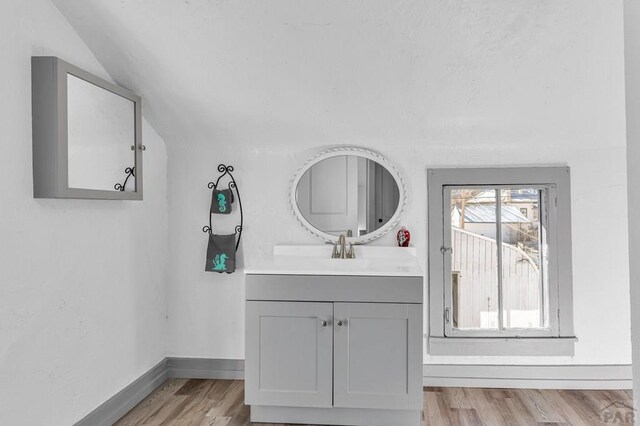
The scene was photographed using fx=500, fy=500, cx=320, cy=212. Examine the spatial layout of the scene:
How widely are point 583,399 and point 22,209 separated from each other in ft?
9.77

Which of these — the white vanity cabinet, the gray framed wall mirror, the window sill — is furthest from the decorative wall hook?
the window sill

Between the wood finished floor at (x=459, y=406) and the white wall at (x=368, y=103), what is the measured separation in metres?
0.22

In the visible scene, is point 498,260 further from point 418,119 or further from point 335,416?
point 335,416

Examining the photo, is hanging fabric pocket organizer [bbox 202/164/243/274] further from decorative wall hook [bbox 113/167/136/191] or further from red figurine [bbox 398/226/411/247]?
red figurine [bbox 398/226/411/247]

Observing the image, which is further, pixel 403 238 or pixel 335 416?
pixel 403 238

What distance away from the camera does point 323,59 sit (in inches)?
94.4

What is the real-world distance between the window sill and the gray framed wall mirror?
77.8 inches

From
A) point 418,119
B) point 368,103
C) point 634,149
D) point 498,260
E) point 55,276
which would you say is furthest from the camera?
point 498,260

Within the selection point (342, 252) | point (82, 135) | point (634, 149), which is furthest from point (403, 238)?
point (634, 149)

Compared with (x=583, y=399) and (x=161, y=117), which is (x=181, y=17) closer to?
(x=161, y=117)

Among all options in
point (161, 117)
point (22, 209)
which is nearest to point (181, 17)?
point (161, 117)

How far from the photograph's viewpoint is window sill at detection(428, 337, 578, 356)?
3.01m

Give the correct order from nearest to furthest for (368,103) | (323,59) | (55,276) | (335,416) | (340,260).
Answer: (55,276), (323,59), (335,416), (368,103), (340,260)

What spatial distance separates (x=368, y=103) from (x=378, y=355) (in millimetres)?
1317
